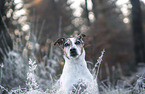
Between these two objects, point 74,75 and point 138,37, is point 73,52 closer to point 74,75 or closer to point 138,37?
point 74,75

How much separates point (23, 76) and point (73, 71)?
6.48 ft

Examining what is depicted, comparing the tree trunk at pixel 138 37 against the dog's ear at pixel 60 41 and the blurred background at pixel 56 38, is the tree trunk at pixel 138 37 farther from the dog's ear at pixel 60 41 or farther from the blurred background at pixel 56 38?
the dog's ear at pixel 60 41

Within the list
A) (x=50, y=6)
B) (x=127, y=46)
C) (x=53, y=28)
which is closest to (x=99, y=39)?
(x=53, y=28)

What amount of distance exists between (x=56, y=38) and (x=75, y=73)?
234 inches

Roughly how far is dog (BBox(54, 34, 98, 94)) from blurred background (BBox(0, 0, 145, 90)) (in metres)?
0.29

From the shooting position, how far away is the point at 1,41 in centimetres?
453

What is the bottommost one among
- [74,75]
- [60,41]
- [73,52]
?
[74,75]

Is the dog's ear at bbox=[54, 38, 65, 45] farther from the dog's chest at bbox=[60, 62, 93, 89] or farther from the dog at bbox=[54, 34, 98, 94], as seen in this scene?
the dog's chest at bbox=[60, 62, 93, 89]

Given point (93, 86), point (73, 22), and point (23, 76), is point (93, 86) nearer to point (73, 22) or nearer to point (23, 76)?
point (23, 76)

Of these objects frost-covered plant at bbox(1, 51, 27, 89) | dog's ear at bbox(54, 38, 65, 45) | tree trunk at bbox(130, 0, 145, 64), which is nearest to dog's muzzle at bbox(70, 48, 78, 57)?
dog's ear at bbox(54, 38, 65, 45)

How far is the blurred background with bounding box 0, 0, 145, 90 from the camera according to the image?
4.15 metres

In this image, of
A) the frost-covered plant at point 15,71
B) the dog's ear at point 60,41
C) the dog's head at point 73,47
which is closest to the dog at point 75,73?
the dog's head at point 73,47

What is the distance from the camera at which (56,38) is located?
8477mm

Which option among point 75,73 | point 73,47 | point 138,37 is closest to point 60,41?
point 73,47
